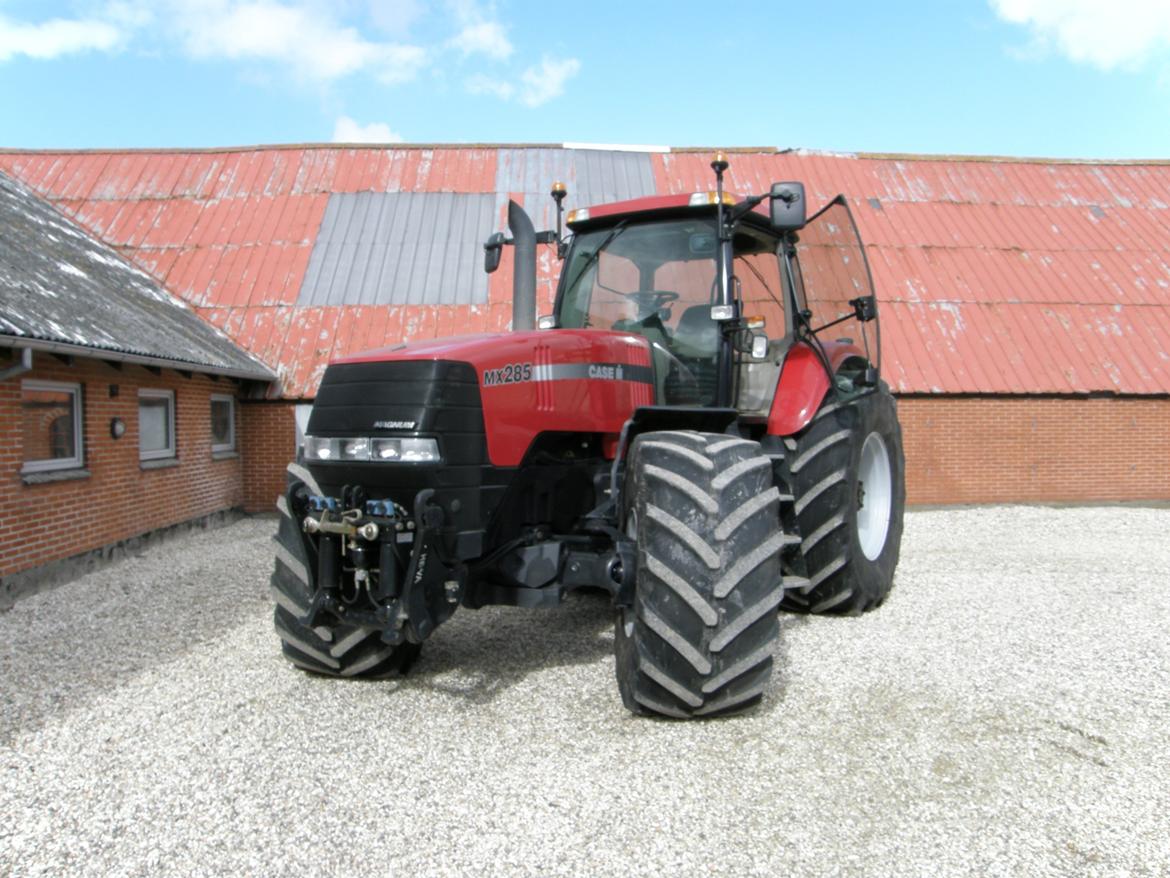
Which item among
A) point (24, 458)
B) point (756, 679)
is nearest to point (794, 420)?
point (756, 679)

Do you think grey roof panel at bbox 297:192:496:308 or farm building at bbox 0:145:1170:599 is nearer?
farm building at bbox 0:145:1170:599

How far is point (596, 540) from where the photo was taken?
164 inches

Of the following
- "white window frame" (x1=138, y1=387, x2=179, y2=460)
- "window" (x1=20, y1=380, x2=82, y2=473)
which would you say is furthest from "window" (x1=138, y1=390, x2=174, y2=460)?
"window" (x1=20, y1=380, x2=82, y2=473)

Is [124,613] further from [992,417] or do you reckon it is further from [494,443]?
[992,417]

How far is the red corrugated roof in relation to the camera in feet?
38.2

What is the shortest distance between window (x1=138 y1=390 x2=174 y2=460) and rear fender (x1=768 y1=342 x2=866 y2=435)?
662 cm

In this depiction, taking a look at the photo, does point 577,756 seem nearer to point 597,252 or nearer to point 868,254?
point 597,252

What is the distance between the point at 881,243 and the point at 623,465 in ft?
34.6

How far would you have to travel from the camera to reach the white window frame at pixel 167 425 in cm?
884

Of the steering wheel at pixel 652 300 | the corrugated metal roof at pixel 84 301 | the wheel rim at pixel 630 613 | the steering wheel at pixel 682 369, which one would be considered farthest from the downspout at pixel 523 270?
the corrugated metal roof at pixel 84 301

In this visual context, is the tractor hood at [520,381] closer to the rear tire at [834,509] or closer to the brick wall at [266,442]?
the rear tire at [834,509]

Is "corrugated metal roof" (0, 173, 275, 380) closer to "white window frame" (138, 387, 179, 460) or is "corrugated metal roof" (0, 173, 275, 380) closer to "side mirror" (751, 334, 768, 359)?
"white window frame" (138, 387, 179, 460)

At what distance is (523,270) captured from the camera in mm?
5066

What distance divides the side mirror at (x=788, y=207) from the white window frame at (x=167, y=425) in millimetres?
7132
